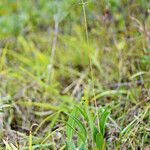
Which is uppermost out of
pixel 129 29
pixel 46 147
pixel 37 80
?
pixel 129 29

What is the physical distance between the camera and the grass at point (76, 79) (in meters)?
1.53

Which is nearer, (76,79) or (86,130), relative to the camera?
(86,130)

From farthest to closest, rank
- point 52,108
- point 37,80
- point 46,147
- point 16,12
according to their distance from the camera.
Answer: point 16,12
point 37,80
point 52,108
point 46,147

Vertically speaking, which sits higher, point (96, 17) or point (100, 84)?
point (96, 17)

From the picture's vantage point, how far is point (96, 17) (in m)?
2.51

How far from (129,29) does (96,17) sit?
0.73ft

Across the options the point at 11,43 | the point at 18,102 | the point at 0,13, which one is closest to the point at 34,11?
the point at 11,43

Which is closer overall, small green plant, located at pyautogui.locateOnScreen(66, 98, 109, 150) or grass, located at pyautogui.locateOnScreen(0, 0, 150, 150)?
small green plant, located at pyautogui.locateOnScreen(66, 98, 109, 150)

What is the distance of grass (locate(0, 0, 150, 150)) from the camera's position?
153cm

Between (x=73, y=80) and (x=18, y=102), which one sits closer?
(x=18, y=102)

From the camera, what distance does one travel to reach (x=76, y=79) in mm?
2391

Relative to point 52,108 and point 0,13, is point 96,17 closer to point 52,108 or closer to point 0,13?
point 52,108

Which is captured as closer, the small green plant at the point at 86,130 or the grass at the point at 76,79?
the small green plant at the point at 86,130

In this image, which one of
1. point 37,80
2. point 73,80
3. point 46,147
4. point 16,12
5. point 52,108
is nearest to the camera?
point 46,147
